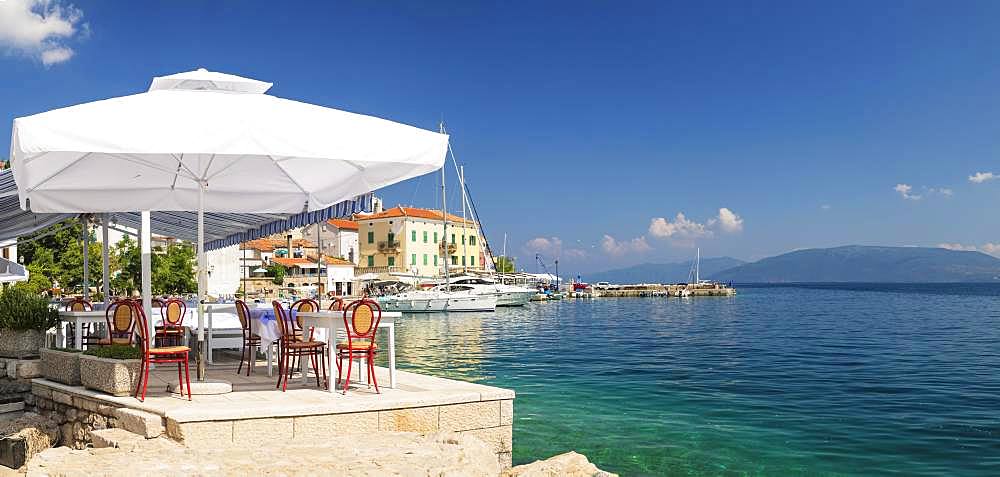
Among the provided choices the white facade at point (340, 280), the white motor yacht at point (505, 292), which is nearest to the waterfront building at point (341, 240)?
the white facade at point (340, 280)

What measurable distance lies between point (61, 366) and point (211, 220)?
4962mm

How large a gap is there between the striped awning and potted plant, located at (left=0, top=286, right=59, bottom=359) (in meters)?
1.62

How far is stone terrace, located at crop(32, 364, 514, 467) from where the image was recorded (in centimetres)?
605

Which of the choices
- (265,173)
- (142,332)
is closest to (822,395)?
(265,173)

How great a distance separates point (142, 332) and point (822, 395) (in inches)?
441

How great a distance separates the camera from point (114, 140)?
228 inches

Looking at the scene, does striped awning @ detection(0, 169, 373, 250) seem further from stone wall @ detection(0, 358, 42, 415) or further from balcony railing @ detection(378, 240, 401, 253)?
balcony railing @ detection(378, 240, 401, 253)

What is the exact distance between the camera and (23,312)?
29.6 ft

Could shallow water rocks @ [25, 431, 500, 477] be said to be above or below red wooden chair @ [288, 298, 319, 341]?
below

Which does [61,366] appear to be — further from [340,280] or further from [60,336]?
[340,280]

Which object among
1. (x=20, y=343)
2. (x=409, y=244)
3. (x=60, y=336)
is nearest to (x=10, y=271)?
(x=60, y=336)

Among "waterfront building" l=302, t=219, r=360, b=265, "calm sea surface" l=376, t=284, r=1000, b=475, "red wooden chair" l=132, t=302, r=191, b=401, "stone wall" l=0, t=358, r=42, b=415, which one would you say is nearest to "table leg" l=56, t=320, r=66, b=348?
"stone wall" l=0, t=358, r=42, b=415

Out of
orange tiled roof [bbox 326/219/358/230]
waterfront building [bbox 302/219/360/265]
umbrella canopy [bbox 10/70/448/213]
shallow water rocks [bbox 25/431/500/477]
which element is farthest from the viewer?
waterfront building [bbox 302/219/360/265]

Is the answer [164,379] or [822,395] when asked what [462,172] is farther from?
[164,379]
